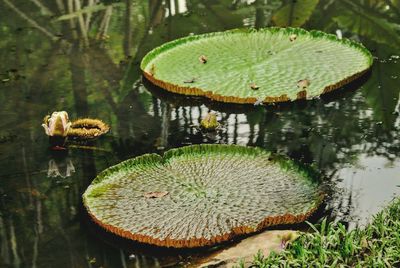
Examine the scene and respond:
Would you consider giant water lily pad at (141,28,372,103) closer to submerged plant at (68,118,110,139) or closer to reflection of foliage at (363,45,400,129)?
reflection of foliage at (363,45,400,129)

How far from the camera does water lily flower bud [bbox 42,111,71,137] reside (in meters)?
3.51

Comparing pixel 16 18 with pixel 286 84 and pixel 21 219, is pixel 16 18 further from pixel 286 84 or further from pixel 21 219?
pixel 21 219

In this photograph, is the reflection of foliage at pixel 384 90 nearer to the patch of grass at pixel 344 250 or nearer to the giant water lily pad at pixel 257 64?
the giant water lily pad at pixel 257 64

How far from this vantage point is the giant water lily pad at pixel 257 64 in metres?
3.98

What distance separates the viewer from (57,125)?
3.52 meters

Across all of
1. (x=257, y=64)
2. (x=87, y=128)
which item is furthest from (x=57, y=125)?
(x=257, y=64)

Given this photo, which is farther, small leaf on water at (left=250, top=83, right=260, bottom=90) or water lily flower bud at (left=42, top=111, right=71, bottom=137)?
small leaf on water at (left=250, top=83, right=260, bottom=90)

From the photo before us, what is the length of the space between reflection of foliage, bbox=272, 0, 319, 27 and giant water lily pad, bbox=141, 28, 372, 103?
46 centimetres

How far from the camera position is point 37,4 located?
239 inches

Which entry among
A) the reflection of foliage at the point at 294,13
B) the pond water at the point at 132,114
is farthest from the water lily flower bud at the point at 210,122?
the reflection of foliage at the point at 294,13

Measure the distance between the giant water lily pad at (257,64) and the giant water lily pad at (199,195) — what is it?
790 mm

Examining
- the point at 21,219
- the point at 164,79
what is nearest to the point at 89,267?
the point at 21,219

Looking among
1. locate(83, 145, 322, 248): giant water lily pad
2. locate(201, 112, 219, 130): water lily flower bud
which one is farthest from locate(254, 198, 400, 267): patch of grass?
locate(201, 112, 219, 130): water lily flower bud

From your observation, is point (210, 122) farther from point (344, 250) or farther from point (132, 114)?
point (344, 250)
